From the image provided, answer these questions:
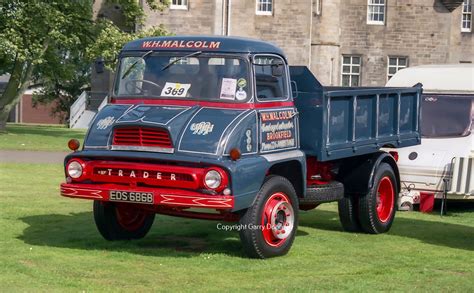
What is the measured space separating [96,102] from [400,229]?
43.5 metres

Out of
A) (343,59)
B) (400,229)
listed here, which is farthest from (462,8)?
(400,229)

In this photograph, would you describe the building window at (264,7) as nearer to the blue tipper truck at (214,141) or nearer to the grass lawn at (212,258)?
the grass lawn at (212,258)

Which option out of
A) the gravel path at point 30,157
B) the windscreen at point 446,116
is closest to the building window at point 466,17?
the gravel path at point 30,157

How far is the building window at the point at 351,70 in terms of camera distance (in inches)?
2224

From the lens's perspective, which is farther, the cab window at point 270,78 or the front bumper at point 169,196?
the cab window at point 270,78

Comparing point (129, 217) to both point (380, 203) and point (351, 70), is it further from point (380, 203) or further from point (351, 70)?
point (351, 70)

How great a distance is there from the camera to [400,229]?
14.4 meters

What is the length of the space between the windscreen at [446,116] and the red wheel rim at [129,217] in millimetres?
7041

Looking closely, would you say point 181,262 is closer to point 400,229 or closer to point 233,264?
point 233,264

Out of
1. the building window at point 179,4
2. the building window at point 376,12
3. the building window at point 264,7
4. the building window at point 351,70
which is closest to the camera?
the building window at point 179,4

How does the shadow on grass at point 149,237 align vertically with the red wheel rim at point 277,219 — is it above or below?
below

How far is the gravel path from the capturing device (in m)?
25.2

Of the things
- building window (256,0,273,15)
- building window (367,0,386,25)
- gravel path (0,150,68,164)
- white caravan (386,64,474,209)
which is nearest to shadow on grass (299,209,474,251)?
white caravan (386,64,474,209)

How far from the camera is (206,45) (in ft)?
38.1
